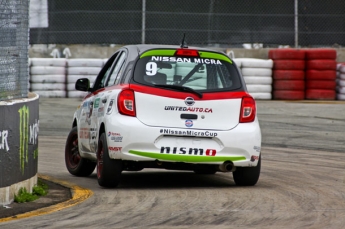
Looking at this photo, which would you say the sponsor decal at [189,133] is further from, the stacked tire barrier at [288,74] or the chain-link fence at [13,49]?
the stacked tire barrier at [288,74]

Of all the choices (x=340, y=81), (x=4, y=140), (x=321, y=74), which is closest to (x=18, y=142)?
(x=4, y=140)

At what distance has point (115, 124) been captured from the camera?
9.34 metres

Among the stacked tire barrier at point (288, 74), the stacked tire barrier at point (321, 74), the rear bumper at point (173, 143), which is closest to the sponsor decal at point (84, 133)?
the rear bumper at point (173, 143)

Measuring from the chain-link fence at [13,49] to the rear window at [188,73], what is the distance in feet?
3.98

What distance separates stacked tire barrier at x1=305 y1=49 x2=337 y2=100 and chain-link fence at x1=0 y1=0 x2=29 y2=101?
1565 centimetres

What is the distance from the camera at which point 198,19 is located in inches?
984

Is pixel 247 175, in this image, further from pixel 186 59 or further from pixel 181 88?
pixel 186 59

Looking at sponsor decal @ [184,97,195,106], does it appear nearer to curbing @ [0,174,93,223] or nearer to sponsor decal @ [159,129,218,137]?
sponsor decal @ [159,129,218,137]

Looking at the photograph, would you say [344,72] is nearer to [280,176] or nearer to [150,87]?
[280,176]

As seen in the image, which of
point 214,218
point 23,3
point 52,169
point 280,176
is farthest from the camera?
point 52,169

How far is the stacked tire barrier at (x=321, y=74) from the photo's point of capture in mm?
24000

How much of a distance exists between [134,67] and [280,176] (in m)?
2.55

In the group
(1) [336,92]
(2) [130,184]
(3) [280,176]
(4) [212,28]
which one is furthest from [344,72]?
(2) [130,184]

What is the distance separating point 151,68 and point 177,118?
70cm
